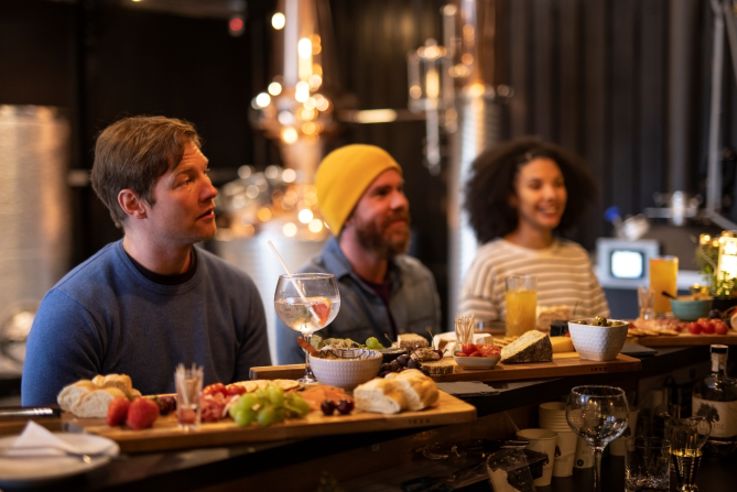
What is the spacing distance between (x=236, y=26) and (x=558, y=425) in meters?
6.85

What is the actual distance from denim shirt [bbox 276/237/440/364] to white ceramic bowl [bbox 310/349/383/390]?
127cm

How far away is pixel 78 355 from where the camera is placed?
2549mm

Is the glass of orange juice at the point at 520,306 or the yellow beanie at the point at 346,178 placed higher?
the yellow beanie at the point at 346,178

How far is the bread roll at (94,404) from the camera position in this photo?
6.13 feet

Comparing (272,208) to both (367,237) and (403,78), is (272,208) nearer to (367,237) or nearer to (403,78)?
(403,78)

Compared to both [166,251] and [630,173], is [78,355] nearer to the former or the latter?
[166,251]

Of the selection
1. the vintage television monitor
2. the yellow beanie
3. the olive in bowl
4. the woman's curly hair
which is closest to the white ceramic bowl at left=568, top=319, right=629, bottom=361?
the olive in bowl

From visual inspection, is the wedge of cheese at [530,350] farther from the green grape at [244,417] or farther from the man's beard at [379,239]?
the man's beard at [379,239]

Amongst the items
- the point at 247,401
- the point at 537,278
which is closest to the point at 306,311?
the point at 247,401

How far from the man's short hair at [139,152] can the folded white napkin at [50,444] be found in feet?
3.59

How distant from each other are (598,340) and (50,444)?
54.9 inches

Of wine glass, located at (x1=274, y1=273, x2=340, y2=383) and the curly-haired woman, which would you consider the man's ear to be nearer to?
wine glass, located at (x1=274, y1=273, x2=340, y2=383)

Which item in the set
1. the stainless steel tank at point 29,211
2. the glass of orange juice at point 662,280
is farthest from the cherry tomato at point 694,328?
the stainless steel tank at point 29,211

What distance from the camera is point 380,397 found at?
1922mm
